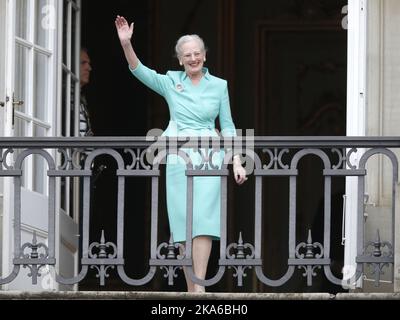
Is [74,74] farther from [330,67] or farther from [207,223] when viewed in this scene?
[330,67]

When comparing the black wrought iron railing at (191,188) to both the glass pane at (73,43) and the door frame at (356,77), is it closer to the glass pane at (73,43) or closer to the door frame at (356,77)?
the door frame at (356,77)

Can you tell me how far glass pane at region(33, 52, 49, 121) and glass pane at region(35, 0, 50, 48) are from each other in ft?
0.36

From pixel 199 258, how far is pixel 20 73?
1.94 m

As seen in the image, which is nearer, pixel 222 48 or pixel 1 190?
pixel 1 190

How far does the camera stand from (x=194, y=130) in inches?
493

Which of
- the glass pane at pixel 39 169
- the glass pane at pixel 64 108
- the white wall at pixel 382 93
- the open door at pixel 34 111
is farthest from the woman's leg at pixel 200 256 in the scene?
the glass pane at pixel 64 108

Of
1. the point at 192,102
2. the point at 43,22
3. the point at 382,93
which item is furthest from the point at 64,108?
the point at 382,93

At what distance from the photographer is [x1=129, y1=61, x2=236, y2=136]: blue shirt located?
1252 cm

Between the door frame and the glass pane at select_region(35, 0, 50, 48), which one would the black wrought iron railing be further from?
the glass pane at select_region(35, 0, 50, 48)

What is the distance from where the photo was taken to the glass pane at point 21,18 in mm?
13133

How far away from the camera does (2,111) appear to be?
42.6 ft

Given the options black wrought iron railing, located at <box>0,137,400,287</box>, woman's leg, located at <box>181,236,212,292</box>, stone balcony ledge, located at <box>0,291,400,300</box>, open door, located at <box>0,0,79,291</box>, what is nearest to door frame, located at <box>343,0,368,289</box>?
black wrought iron railing, located at <box>0,137,400,287</box>
